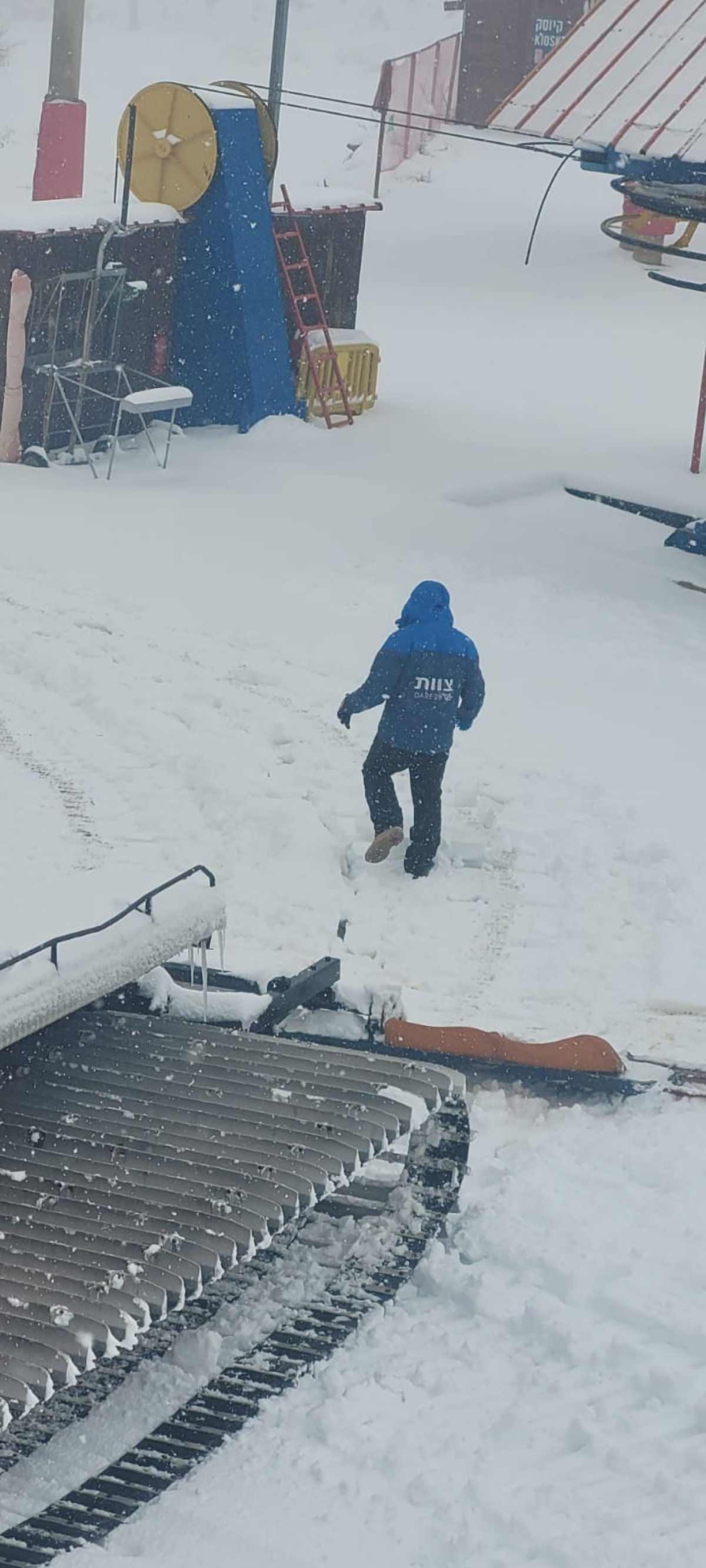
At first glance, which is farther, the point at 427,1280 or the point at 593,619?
the point at 593,619

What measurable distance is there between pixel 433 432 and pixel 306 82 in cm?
3395

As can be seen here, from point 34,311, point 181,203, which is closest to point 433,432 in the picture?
point 181,203

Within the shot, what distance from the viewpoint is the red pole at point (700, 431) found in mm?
15836

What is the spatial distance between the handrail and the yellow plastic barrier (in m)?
12.3

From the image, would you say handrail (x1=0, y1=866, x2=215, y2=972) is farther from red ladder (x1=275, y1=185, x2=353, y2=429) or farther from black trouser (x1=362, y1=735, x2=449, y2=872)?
red ladder (x1=275, y1=185, x2=353, y2=429)

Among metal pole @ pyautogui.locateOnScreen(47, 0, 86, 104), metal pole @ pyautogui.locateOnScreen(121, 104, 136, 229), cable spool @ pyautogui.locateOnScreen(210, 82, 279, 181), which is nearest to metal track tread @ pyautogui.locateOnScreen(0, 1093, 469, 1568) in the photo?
metal pole @ pyautogui.locateOnScreen(121, 104, 136, 229)

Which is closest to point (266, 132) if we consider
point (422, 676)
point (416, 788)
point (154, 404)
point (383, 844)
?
point (154, 404)

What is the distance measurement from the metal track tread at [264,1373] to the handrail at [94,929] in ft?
3.53

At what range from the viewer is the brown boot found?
8469 millimetres

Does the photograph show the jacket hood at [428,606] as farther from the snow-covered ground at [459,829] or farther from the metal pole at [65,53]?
the metal pole at [65,53]

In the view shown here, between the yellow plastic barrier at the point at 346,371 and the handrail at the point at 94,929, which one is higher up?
the yellow plastic barrier at the point at 346,371

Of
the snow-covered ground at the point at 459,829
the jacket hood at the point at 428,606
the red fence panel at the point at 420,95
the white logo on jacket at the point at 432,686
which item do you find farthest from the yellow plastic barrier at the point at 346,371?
the red fence panel at the point at 420,95

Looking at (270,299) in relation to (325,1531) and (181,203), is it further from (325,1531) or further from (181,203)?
(325,1531)

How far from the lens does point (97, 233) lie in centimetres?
1502
